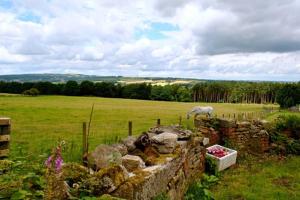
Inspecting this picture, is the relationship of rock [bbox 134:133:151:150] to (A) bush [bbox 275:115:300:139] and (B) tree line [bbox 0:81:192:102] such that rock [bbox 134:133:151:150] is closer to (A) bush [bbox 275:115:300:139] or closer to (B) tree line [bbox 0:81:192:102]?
(A) bush [bbox 275:115:300:139]

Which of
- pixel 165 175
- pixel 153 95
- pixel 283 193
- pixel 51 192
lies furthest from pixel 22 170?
pixel 153 95

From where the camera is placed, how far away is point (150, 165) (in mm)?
7102

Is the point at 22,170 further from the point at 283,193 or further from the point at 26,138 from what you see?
the point at 26,138

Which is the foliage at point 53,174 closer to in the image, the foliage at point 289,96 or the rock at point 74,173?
the rock at point 74,173

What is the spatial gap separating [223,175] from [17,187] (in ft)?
27.0

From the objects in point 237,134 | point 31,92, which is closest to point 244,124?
point 237,134

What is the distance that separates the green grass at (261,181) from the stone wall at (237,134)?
0.77 meters

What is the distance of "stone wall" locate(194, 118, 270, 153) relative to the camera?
14102 millimetres

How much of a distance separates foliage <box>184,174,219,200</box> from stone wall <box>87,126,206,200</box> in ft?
0.57

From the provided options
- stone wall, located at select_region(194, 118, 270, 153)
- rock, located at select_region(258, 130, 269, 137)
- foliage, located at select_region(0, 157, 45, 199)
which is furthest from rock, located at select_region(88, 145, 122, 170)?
rock, located at select_region(258, 130, 269, 137)

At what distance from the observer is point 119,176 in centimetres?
557

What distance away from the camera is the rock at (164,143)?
26.6 ft

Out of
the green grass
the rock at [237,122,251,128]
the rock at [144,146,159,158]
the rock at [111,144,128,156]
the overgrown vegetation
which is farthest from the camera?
the overgrown vegetation

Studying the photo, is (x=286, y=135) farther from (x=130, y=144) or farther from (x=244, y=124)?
(x=130, y=144)
